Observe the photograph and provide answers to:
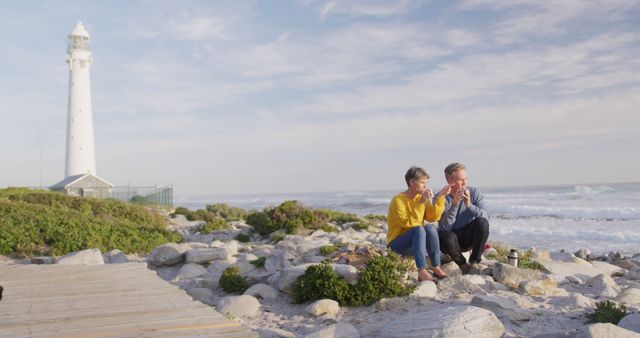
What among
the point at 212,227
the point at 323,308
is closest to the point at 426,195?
the point at 323,308

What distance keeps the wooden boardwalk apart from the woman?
293 centimetres

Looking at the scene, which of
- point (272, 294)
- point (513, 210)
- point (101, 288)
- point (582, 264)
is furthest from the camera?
point (513, 210)

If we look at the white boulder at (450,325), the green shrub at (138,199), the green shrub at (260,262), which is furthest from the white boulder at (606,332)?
the green shrub at (138,199)

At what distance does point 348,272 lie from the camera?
6984mm

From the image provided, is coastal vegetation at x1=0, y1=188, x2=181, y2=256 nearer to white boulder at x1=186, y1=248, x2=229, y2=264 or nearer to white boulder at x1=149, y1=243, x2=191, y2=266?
white boulder at x1=149, y1=243, x2=191, y2=266

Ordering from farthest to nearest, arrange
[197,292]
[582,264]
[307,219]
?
[307,219] < [582,264] < [197,292]

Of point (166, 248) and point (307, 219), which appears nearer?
point (166, 248)

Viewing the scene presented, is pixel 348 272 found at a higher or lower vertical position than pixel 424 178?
lower

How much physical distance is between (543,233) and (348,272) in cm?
1712

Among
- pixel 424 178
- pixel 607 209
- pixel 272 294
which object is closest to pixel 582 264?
pixel 424 178

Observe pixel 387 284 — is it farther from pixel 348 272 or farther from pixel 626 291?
pixel 626 291

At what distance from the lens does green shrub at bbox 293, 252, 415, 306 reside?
6.71 meters

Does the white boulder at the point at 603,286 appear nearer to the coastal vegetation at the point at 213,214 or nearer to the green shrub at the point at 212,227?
the green shrub at the point at 212,227

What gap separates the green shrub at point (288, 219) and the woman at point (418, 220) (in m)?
7.49
